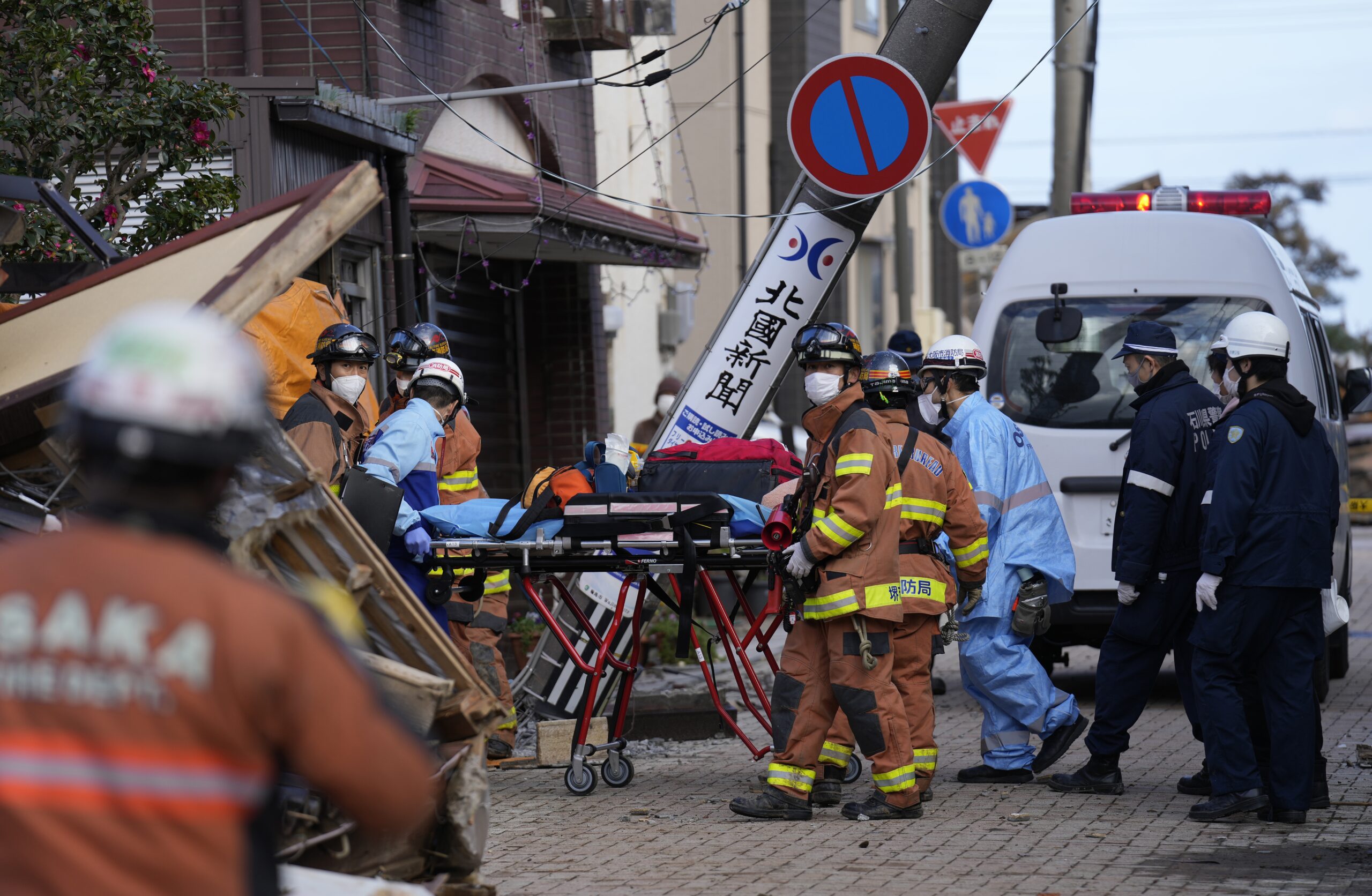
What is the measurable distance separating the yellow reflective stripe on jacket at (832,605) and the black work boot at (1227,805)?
1.59 m

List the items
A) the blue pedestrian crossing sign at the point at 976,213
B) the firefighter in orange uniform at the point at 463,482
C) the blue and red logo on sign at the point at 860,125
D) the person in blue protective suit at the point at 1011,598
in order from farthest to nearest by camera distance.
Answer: the blue pedestrian crossing sign at the point at 976,213 < the firefighter in orange uniform at the point at 463,482 < the blue and red logo on sign at the point at 860,125 < the person in blue protective suit at the point at 1011,598

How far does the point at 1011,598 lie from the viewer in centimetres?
752

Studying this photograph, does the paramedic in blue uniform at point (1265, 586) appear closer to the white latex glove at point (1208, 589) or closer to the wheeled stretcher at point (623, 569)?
the white latex glove at point (1208, 589)

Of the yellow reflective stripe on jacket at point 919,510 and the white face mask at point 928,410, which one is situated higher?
the white face mask at point 928,410

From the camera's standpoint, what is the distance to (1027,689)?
24.1ft

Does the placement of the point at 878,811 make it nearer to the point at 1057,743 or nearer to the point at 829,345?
the point at 1057,743

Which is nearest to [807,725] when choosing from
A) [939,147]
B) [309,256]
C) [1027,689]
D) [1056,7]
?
[1027,689]

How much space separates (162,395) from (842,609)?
4638 millimetres

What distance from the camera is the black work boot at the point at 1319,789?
6.67 meters

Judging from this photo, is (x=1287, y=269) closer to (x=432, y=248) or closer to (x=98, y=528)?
(x=432, y=248)

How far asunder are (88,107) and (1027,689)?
4913 millimetres

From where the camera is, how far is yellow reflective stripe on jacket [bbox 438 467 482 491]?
834 cm

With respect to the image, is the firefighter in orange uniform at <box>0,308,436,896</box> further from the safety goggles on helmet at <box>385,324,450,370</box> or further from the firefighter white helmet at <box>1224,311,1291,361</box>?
the safety goggles on helmet at <box>385,324,450,370</box>

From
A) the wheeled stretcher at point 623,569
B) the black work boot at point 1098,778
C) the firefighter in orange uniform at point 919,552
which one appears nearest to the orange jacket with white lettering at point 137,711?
the wheeled stretcher at point 623,569
